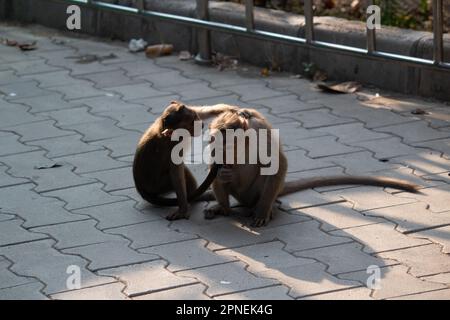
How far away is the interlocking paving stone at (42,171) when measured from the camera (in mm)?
6977

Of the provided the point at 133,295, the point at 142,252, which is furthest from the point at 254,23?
the point at 133,295

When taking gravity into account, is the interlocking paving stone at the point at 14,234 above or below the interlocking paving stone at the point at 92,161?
below

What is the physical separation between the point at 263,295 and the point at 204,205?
5.06 feet

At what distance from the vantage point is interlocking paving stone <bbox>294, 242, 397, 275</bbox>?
547 cm

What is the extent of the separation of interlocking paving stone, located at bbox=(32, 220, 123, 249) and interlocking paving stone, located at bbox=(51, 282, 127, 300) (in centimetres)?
67

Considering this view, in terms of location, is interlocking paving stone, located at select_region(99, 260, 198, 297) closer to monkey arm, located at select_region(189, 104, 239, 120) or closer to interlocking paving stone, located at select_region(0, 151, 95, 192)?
monkey arm, located at select_region(189, 104, 239, 120)

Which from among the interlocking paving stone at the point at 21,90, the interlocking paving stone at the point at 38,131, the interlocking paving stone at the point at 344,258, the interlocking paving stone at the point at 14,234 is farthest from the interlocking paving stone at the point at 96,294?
the interlocking paving stone at the point at 21,90

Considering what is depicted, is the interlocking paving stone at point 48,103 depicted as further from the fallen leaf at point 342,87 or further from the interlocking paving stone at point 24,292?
the interlocking paving stone at point 24,292

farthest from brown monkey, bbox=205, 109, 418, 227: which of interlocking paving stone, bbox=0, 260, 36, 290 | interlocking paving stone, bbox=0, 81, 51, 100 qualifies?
interlocking paving stone, bbox=0, 81, 51, 100

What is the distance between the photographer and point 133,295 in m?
5.21

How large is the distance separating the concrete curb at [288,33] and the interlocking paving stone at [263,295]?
3.43 metres

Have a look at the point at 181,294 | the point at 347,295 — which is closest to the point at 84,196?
the point at 181,294

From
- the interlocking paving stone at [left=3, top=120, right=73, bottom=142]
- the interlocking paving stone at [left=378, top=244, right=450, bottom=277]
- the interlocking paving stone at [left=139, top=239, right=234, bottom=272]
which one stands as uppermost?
the interlocking paving stone at [left=3, top=120, right=73, bottom=142]

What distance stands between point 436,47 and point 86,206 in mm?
2924
